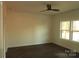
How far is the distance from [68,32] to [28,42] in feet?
8.92

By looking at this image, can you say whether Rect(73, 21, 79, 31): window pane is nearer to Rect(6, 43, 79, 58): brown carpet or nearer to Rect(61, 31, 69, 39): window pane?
Rect(61, 31, 69, 39): window pane

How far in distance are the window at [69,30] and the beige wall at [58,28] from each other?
25cm

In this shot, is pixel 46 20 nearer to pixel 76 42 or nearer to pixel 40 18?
pixel 40 18

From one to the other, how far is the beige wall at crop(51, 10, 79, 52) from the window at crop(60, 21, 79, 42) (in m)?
0.25

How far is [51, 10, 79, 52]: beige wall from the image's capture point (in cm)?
570

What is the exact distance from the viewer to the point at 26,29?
7.14 metres

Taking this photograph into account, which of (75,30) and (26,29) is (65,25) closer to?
(75,30)

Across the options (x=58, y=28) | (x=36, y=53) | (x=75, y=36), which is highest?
(x=58, y=28)

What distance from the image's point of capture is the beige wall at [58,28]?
224 inches

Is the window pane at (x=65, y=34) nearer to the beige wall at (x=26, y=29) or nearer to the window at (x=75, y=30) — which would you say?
the window at (x=75, y=30)

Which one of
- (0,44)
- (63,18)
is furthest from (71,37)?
(0,44)

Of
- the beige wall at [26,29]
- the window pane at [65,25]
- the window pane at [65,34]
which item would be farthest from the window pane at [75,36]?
the beige wall at [26,29]

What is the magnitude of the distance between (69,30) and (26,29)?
9.15ft

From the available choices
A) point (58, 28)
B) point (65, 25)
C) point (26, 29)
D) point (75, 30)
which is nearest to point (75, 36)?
point (75, 30)
